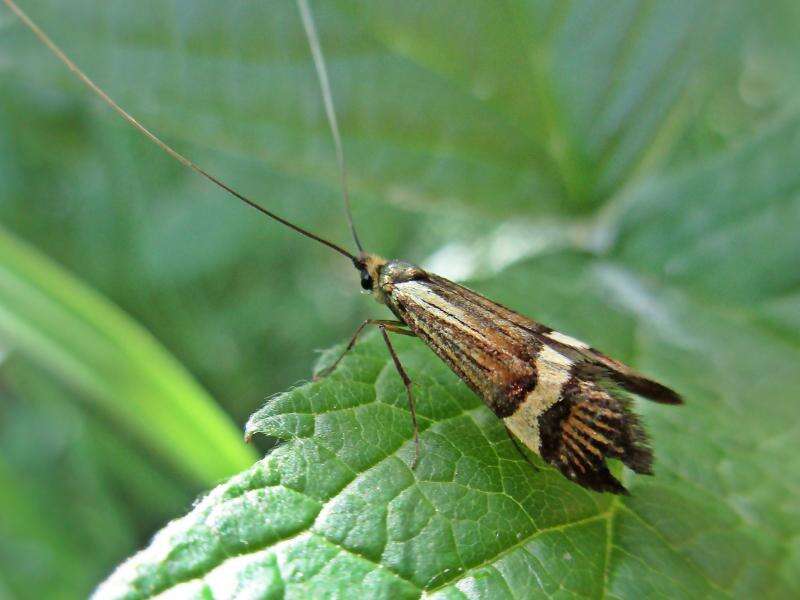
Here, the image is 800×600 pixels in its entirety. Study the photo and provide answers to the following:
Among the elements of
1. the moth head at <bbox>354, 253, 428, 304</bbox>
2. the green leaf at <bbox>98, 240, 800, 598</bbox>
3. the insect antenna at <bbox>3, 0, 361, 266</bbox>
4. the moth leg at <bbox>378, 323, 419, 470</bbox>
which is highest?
the insect antenna at <bbox>3, 0, 361, 266</bbox>

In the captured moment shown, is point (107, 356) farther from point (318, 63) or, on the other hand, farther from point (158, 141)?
point (318, 63)

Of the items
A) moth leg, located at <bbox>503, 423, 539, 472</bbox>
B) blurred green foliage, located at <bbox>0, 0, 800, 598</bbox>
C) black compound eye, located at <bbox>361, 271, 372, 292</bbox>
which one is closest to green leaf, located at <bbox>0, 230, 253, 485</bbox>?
blurred green foliage, located at <bbox>0, 0, 800, 598</bbox>

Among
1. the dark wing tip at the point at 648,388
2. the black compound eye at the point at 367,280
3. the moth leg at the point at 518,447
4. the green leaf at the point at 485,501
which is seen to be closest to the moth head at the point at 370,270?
the black compound eye at the point at 367,280

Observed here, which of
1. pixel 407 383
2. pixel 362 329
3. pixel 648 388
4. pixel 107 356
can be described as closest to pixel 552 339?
pixel 648 388

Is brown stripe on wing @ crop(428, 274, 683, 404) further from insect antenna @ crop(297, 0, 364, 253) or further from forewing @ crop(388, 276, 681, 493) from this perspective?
insect antenna @ crop(297, 0, 364, 253)

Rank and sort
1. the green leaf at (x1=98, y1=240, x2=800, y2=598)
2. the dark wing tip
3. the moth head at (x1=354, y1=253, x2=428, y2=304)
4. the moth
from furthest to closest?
the moth head at (x1=354, y1=253, x2=428, y2=304) < the dark wing tip < the moth < the green leaf at (x1=98, y1=240, x2=800, y2=598)

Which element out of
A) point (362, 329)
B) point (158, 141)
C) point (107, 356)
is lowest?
point (362, 329)

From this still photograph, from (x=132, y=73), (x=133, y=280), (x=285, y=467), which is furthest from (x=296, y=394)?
(x=133, y=280)
